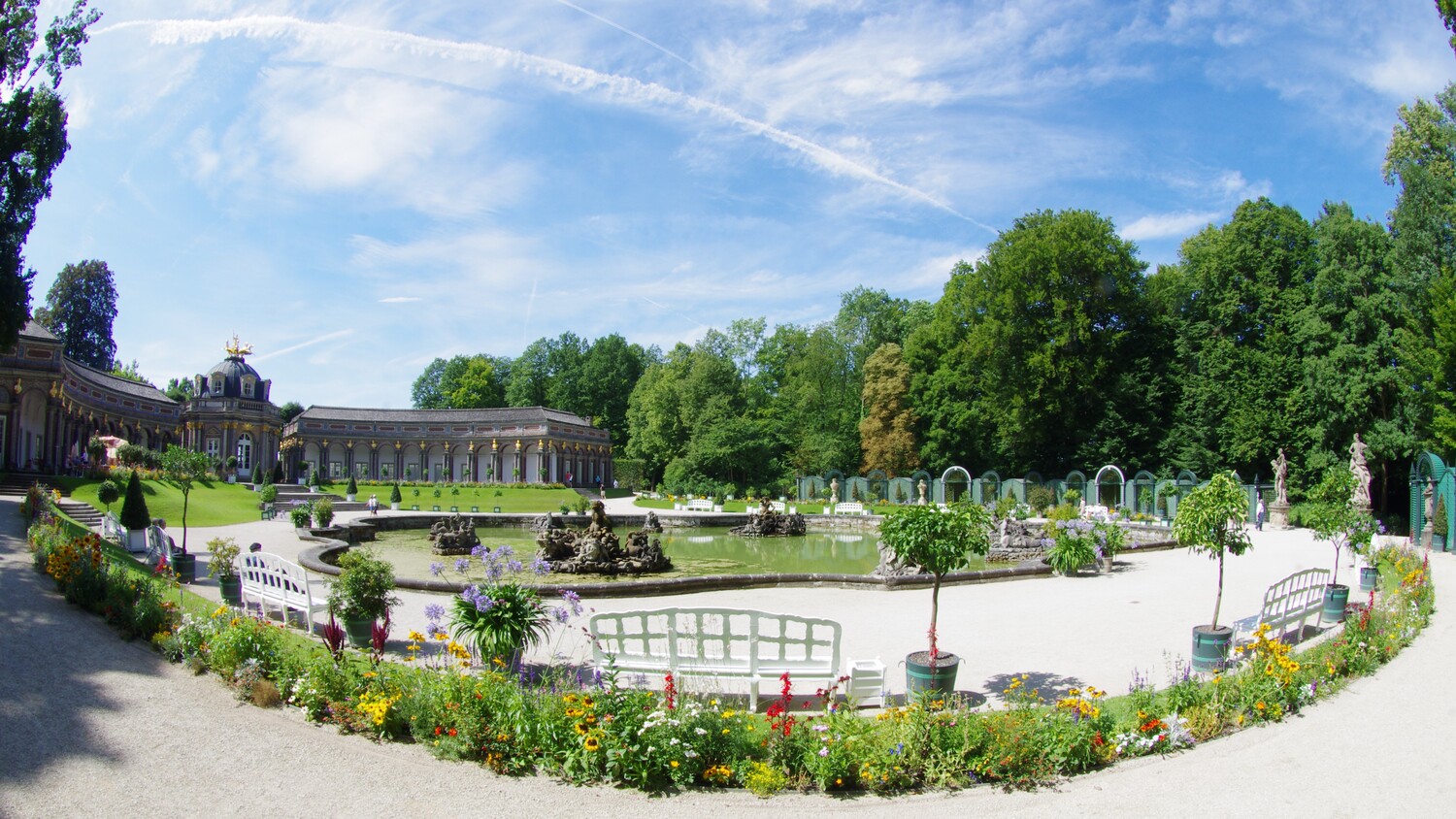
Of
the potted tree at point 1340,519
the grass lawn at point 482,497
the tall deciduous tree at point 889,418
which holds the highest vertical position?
the tall deciduous tree at point 889,418

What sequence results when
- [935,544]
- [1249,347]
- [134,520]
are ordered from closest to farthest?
[935,544], [134,520], [1249,347]

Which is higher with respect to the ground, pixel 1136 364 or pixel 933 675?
pixel 1136 364

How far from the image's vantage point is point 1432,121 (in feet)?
100.0

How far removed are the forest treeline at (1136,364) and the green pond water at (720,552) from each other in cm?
1629

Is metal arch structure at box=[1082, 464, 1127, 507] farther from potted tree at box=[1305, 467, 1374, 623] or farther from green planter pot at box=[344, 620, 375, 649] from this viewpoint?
green planter pot at box=[344, 620, 375, 649]

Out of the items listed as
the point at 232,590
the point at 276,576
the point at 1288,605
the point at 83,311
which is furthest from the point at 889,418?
the point at 83,311

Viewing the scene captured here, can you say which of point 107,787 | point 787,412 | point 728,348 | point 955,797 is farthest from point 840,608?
point 728,348

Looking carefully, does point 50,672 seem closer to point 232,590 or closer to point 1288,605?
point 232,590

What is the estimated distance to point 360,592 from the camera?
8352mm

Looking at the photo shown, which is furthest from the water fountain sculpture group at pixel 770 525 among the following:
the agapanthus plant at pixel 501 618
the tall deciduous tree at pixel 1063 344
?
the agapanthus plant at pixel 501 618

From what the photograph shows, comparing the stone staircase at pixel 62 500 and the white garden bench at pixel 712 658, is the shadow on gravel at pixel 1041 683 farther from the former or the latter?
the stone staircase at pixel 62 500

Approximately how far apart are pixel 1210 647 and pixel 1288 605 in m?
1.83

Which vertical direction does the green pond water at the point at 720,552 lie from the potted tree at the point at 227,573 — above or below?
below

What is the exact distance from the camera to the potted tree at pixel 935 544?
7.11m
